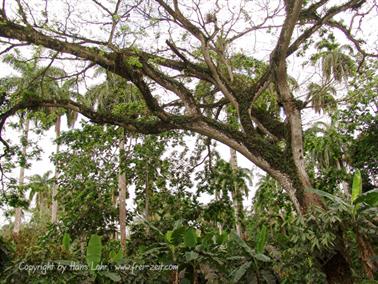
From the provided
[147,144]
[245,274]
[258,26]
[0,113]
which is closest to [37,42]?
[0,113]

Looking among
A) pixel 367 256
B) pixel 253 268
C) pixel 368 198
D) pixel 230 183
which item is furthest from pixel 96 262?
pixel 230 183

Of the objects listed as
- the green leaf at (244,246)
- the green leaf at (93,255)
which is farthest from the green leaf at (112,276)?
the green leaf at (244,246)

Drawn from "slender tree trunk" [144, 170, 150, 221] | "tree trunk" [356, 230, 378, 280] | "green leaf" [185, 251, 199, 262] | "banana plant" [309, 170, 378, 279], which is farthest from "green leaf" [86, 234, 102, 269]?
"slender tree trunk" [144, 170, 150, 221]

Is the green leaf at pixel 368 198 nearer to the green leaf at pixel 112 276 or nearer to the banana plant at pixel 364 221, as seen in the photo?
the banana plant at pixel 364 221

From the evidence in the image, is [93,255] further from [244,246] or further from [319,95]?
[319,95]

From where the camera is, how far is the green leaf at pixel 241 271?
5274mm

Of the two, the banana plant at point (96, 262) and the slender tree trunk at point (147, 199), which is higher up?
the slender tree trunk at point (147, 199)

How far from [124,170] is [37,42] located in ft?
13.9

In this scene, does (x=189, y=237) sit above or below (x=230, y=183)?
below

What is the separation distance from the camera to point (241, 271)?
5383mm

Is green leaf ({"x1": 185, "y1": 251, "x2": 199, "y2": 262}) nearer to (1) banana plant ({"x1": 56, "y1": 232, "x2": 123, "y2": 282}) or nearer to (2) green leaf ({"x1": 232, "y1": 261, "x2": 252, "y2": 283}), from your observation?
(2) green leaf ({"x1": 232, "y1": 261, "x2": 252, "y2": 283})

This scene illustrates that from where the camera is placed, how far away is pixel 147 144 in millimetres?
10500

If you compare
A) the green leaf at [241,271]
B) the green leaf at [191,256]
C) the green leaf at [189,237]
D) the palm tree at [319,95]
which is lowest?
the green leaf at [241,271]

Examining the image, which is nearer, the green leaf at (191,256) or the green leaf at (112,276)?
the green leaf at (112,276)
